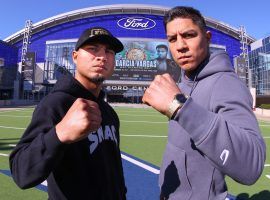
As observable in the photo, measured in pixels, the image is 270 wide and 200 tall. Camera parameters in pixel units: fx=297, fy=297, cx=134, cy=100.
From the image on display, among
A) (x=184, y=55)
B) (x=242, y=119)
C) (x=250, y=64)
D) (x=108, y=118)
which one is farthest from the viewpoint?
(x=250, y=64)

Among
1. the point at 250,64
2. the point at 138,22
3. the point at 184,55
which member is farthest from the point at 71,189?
the point at 138,22

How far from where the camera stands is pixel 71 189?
6.36 ft

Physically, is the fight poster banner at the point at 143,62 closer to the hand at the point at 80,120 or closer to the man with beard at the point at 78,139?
the man with beard at the point at 78,139

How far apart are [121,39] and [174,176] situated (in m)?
72.4

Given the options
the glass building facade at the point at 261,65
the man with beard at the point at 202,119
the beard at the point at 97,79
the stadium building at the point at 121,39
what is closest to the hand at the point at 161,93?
the man with beard at the point at 202,119

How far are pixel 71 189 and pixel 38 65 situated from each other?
246ft

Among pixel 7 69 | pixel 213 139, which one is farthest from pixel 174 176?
pixel 7 69

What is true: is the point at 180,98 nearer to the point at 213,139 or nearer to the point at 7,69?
the point at 213,139

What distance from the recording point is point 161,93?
4.90ft

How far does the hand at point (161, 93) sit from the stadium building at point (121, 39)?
66.8 metres

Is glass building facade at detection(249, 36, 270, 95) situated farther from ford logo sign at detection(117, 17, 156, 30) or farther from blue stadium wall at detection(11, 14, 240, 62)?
ford logo sign at detection(117, 17, 156, 30)

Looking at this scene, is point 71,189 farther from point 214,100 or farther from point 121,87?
point 121,87

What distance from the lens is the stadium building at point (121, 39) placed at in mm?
71125

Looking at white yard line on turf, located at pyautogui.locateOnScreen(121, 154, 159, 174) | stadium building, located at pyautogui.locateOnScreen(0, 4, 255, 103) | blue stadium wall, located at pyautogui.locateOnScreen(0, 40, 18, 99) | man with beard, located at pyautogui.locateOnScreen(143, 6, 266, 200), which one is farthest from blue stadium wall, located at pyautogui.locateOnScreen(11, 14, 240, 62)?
man with beard, located at pyautogui.locateOnScreen(143, 6, 266, 200)
